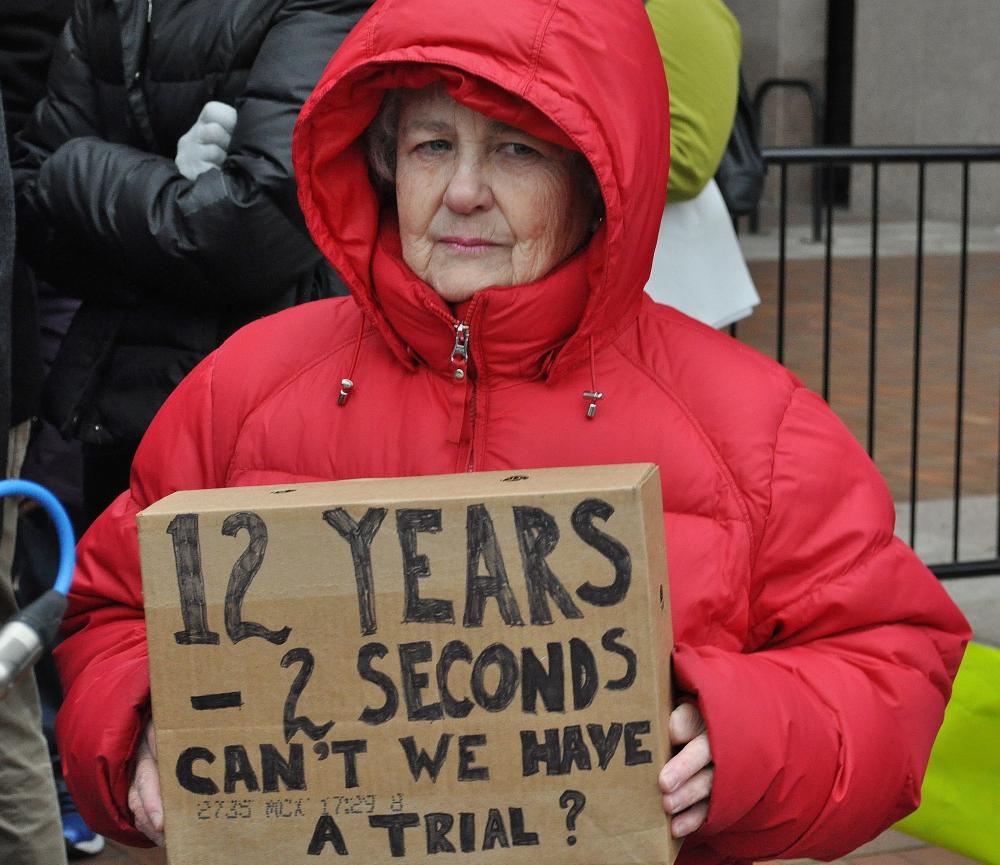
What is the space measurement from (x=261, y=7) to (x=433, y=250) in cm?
111

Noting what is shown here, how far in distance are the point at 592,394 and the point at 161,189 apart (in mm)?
1259

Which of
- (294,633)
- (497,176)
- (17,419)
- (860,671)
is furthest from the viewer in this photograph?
(17,419)

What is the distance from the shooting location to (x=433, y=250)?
6.59 feet

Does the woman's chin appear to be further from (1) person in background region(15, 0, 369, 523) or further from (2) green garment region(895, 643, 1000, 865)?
(2) green garment region(895, 643, 1000, 865)

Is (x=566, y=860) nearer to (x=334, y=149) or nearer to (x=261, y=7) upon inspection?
(x=334, y=149)

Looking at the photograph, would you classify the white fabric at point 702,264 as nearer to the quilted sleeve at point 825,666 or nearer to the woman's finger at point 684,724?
the quilted sleeve at point 825,666

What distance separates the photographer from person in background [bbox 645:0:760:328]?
372cm

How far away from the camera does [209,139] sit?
289cm

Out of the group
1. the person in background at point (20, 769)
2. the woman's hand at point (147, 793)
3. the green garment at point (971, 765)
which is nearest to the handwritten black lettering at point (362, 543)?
the woman's hand at point (147, 793)

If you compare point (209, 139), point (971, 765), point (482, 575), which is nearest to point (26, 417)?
point (209, 139)

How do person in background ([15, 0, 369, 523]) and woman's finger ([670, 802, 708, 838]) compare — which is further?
person in background ([15, 0, 369, 523])

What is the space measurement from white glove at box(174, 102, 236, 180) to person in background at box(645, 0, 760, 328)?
1.18m

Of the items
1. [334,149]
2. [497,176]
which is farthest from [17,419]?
[497,176]

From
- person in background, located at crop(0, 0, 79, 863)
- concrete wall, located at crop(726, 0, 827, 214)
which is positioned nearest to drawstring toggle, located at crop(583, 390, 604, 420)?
person in background, located at crop(0, 0, 79, 863)
